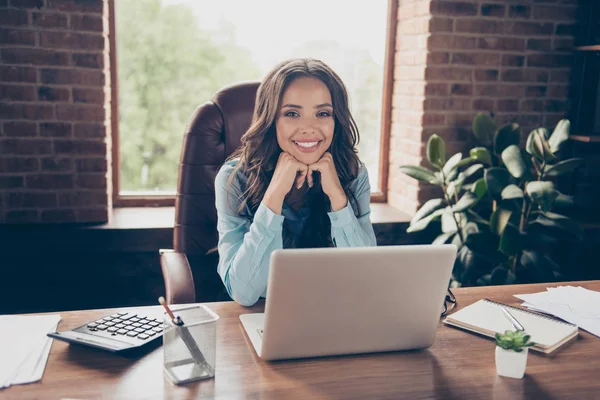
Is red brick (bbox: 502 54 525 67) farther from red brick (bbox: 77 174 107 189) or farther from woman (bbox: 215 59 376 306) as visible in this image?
red brick (bbox: 77 174 107 189)

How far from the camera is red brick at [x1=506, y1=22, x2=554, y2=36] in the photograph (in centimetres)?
279

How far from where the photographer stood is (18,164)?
7.95ft

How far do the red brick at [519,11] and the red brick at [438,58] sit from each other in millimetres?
360

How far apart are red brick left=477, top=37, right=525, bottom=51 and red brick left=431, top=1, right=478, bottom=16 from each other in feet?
0.46

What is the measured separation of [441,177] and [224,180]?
1212 millimetres

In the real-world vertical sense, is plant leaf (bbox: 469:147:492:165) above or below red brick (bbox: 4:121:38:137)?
below

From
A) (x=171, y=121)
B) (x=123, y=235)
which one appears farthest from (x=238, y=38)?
(x=123, y=235)

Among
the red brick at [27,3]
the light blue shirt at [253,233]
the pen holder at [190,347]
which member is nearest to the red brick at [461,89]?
the light blue shirt at [253,233]

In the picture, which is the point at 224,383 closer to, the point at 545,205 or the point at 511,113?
the point at 545,205

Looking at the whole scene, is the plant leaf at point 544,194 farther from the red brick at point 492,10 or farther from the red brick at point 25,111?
the red brick at point 25,111

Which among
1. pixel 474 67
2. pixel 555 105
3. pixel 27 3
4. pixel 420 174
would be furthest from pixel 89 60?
pixel 555 105

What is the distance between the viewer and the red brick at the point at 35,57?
2342 millimetres

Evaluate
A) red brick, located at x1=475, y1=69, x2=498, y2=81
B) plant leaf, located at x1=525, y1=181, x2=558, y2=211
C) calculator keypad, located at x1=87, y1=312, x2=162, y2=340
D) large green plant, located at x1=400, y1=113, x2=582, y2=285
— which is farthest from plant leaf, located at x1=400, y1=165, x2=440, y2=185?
calculator keypad, located at x1=87, y1=312, x2=162, y2=340

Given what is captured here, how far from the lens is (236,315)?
4.45ft
